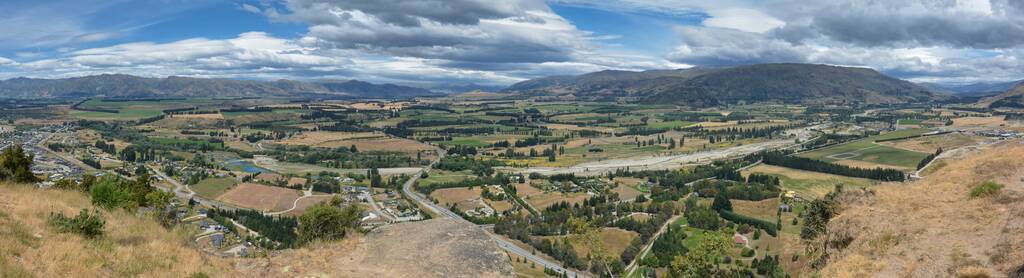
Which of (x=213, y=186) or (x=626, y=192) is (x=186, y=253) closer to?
(x=626, y=192)

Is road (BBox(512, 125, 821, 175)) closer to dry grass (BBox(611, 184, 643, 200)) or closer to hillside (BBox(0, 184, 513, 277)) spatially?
dry grass (BBox(611, 184, 643, 200))

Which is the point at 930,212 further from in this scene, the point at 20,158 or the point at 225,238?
the point at 225,238

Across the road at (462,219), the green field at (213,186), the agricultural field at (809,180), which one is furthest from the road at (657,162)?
the green field at (213,186)

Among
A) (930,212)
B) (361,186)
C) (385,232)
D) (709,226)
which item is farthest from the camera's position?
(361,186)

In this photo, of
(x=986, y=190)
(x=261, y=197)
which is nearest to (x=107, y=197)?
(x=986, y=190)

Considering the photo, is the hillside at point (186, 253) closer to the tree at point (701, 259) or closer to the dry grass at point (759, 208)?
the tree at point (701, 259)

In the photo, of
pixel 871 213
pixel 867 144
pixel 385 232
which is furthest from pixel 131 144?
pixel 867 144
